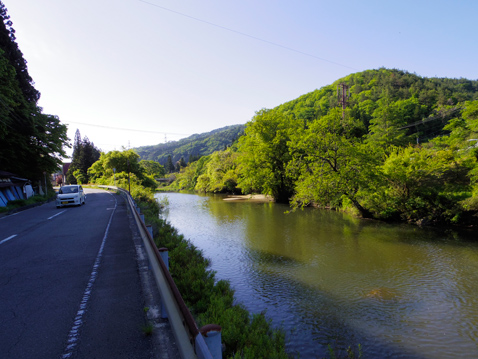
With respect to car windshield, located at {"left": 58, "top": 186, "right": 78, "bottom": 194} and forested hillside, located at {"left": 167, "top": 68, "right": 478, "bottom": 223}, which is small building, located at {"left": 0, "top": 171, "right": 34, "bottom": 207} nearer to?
car windshield, located at {"left": 58, "top": 186, "right": 78, "bottom": 194}

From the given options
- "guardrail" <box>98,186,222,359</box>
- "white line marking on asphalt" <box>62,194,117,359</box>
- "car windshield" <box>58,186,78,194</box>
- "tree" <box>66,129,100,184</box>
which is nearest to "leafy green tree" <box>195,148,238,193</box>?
"tree" <box>66,129,100,184</box>

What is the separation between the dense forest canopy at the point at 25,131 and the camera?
23.8 metres

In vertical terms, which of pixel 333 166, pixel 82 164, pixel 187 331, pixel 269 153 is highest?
pixel 82 164

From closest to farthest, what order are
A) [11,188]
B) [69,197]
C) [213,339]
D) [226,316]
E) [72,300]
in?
[213,339]
[72,300]
[226,316]
[69,197]
[11,188]

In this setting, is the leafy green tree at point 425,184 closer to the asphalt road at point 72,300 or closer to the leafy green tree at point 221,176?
the asphalt road at point 72,300

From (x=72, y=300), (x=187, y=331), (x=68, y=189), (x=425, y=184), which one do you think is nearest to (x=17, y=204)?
(x=68, y=189)

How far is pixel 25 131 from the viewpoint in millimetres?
25641

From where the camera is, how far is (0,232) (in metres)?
12.0

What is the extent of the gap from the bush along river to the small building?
48.6 feet

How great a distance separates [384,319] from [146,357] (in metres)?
6.89

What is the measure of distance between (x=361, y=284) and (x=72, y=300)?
881 centimetres

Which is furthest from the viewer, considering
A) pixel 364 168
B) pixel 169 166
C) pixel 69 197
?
pixel 169 166

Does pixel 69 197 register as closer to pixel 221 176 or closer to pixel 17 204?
pixel 17 204

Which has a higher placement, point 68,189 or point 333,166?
point 333,166
